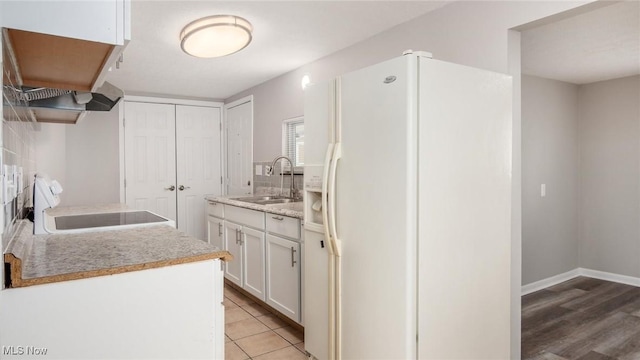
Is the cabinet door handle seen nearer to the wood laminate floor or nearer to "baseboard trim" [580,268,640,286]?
the wood laminate floor

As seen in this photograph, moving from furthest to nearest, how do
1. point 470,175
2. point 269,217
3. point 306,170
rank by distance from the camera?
point 269,217 → point 306,170 → point 470,175

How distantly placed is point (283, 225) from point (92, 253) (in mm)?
1504

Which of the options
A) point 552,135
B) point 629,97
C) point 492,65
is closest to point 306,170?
point 492,65

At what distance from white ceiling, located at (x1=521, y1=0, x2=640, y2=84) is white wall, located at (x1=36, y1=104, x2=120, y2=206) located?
180 inches

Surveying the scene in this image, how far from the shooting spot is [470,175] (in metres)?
1.86

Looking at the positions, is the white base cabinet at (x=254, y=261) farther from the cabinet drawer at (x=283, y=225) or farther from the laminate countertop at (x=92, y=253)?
the laminate countertop at (x=92, y=253)

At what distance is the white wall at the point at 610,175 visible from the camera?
4020 mm

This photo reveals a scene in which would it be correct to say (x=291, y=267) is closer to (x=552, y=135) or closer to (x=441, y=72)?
(x=441, y=72)

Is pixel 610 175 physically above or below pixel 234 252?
above

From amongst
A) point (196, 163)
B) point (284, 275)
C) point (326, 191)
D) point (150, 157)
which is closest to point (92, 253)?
point (326, 191)

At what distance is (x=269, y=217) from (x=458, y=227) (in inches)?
61.0

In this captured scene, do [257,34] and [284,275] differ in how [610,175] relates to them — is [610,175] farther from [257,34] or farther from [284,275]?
[257,34]

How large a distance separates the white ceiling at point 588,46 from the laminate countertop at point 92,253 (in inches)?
102

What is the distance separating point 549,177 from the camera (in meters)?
4.08
